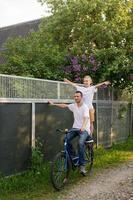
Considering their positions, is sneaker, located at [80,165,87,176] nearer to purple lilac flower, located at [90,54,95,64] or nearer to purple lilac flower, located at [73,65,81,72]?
purple lilac flower, located at [73,65,81,72]

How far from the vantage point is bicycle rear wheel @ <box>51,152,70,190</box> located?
27.2ft

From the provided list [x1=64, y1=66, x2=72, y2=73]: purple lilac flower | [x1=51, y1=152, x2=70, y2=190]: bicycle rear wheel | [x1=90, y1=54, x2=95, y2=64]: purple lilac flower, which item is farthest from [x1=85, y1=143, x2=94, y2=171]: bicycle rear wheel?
[x1=90, y1=54, x2=95, y2=64]: purple lilac flower

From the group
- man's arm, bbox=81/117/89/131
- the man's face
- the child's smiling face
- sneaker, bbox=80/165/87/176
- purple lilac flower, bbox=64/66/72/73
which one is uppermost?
purple lilac flower, bbox=64/66/72/73

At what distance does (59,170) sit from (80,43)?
9.42 m

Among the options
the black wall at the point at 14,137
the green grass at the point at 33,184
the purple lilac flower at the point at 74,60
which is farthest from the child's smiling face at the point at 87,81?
the purple lilac flower at the point at 74,60

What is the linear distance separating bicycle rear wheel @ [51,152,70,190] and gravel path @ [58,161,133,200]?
169mm

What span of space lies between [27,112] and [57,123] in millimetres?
1552

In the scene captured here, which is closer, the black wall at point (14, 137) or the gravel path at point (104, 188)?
the gravel path at point (104, 188)

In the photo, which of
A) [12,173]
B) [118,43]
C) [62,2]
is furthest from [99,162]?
[62,2]

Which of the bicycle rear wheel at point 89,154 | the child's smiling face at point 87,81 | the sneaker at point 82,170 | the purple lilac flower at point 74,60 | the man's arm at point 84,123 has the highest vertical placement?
the purple lilac flower at point 74,60

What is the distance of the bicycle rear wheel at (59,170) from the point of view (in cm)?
829

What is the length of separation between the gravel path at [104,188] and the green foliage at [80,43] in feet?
16.0

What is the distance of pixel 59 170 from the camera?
8.52 meters

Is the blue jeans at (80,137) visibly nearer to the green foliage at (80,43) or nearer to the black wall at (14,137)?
the black wall at (14,137)
